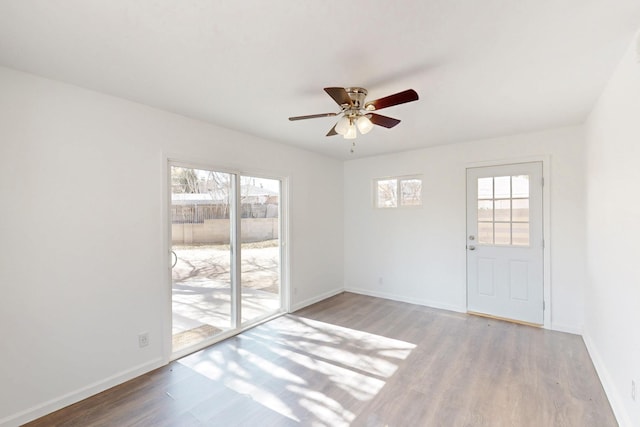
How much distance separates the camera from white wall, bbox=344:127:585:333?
3.39 m

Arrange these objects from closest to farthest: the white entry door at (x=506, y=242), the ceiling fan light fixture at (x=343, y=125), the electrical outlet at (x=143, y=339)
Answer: the ceiling fan light fixture at (x=343, y=125) → the electrical outlet at (x=143, y=339) → the white entry door at (x=506, y=242)

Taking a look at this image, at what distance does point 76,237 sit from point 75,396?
1218 millimetres

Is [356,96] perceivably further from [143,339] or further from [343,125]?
[143,339]

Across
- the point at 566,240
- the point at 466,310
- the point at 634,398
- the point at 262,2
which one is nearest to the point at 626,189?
the point at 634,398

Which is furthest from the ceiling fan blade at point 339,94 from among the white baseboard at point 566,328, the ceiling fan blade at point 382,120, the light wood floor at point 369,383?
the white baseboard at point 566,328

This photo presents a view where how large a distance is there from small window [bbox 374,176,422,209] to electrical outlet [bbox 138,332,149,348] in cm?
373

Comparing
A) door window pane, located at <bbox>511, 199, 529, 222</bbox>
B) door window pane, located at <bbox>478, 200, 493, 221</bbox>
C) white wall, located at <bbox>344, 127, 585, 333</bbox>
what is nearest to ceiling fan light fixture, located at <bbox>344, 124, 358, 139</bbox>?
white wall, located at <bbox>344, 127, 585, 333</bbox>

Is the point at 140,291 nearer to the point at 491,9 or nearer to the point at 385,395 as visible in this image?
the point at 385,395

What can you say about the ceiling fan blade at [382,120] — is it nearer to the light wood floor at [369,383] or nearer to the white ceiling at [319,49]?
the white ceiling at [319,49]

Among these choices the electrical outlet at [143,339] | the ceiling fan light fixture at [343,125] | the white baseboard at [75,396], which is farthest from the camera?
the electrical outlet at [143,339]

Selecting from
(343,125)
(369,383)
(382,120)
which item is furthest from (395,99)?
(369,383)

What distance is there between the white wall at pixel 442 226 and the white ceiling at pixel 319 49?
0.96 meters

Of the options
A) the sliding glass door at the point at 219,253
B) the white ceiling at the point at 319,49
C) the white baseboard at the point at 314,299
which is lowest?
the white baseboard at the point at 314,299

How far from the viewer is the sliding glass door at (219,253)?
9.80 ft
